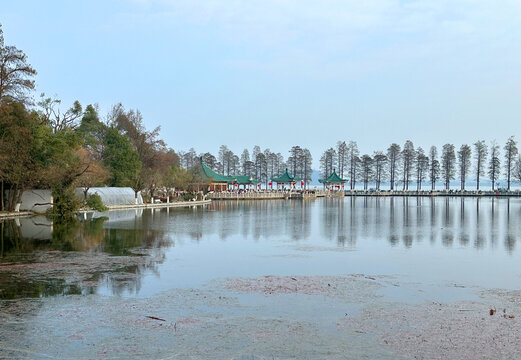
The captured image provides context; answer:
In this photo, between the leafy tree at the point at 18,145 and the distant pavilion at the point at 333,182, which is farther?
the distant pavilion at the point at 333,182

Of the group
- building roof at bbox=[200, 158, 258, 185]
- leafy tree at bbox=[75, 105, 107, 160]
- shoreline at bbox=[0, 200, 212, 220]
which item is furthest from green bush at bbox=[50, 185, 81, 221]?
building roof at bbox=[200, 158, 258, 185]

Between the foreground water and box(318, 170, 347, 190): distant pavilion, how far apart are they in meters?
80.8

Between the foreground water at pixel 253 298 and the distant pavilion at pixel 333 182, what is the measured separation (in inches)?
3181

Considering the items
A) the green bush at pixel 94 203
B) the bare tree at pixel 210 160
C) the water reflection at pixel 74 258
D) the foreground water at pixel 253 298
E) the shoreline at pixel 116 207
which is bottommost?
the foreground water at pixel 253 298

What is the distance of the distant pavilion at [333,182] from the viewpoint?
4003 inches

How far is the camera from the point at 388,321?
9.07 m

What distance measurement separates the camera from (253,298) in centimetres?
1080

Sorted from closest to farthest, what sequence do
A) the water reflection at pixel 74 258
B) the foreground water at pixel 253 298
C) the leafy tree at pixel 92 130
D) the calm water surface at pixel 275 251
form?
1. the foreground water at pixel 253 298
2. the water reflection at pixel 74 258
3. the calm water surface at pixel 275 251
4. the leafy tree at pixel 92 130

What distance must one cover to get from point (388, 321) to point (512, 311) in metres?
2.68

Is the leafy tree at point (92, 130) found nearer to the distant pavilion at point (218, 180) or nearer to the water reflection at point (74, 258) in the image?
the distant pavilion at point (218, 180)

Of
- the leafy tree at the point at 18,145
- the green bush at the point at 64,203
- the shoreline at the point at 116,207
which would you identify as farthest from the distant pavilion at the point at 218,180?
the leafy tree at the point at 18,145

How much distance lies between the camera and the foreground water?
765cm

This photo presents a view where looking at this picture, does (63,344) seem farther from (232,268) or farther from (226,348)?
(232,268)

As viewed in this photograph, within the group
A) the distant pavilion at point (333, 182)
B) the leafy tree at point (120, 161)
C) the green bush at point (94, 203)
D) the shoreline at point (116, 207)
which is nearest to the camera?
the shoreline at point (116, 207)
